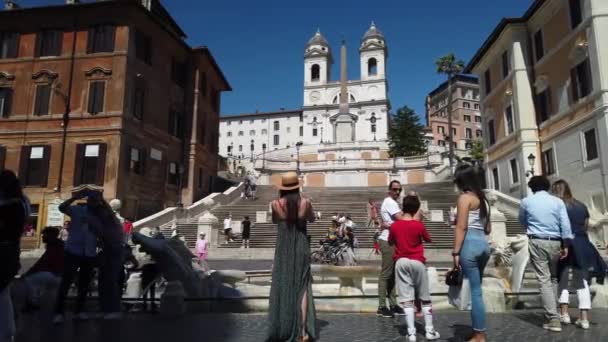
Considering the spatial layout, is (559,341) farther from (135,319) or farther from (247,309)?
(135,319)

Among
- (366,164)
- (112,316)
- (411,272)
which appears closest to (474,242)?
(411,272)

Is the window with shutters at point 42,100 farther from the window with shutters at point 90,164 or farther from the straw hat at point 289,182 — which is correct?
the straw hat at point 289,182

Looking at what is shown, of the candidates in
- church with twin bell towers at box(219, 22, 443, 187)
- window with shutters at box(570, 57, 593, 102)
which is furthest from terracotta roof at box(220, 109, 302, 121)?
window with shutters at box(570, 57, 593, 102)

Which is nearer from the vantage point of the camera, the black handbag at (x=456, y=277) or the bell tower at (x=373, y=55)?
the black handbag at (x=456, y=277)

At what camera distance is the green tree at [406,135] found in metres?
66.6

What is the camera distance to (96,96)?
25.9m

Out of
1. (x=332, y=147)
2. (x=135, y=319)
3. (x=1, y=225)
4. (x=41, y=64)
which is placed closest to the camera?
(x=1, y=225)

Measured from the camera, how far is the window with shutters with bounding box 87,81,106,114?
2573 centimetres

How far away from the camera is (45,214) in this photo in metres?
24.5

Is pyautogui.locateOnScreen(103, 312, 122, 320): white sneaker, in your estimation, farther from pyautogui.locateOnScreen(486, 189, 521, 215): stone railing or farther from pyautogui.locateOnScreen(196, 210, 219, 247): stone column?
pyautogui.locateOnScreen(486, 189, 521, 215): stone railing

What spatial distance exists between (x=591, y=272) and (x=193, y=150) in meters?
28.6

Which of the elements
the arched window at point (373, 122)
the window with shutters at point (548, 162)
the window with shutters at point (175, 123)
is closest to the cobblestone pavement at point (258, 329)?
the window with shutters at point (548, 162)

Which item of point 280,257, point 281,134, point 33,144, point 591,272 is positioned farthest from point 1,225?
point 281,134

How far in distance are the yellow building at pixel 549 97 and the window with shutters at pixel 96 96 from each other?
2481cm
